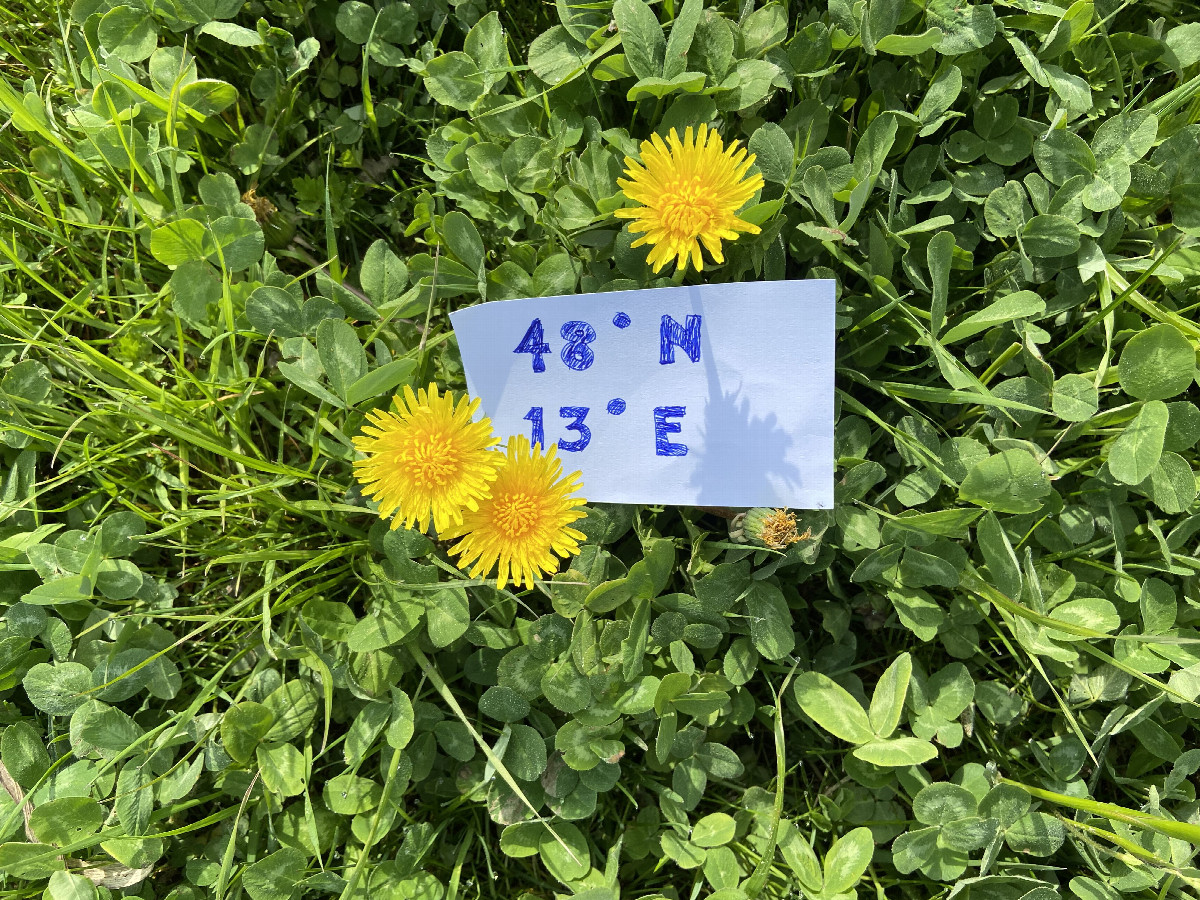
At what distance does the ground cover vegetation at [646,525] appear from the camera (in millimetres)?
1542

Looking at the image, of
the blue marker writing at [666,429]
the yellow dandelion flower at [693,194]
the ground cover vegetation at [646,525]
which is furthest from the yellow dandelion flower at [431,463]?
the yellow dandelion flower at [693,194]

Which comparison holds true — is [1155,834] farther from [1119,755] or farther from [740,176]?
[740,176]

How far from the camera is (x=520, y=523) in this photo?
144 centimetres

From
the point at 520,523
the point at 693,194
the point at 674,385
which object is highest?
the point at 693,194

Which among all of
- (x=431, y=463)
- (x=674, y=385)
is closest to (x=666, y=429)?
(x=674, y=385)

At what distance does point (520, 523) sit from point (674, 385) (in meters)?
0.42

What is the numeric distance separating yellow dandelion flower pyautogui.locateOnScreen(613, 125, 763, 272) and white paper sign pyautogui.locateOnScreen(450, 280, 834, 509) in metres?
0.15

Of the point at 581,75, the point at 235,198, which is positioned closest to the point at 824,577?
the point at 581,75

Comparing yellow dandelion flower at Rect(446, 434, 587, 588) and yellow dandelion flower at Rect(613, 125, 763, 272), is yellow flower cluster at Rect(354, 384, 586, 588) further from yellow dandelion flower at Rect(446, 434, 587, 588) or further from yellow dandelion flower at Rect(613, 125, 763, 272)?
yellow dandelion flower at Rect(613, 125, 763, 272)

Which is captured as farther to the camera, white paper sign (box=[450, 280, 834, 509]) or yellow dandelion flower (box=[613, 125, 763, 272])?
white paper sign (box=[450, 280, 834, 509])

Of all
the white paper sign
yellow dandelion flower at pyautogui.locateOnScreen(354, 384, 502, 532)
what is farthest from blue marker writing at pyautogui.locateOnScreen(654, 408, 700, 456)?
yellow dandelion flower at pyautogui.locateOnScreen(354, 384, 502, 532)

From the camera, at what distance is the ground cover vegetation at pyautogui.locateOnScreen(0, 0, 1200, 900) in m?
1.54

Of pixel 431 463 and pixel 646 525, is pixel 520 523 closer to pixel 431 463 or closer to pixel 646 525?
pixel 431 463

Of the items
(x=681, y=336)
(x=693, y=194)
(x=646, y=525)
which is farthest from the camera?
(x=646, y=525)
